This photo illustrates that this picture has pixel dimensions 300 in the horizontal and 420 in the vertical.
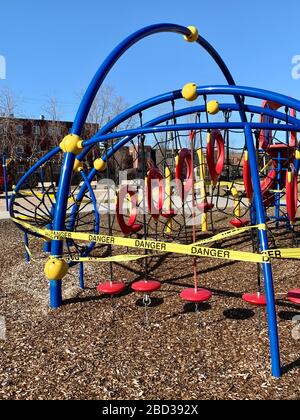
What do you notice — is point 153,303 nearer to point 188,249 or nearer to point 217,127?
point 188,249

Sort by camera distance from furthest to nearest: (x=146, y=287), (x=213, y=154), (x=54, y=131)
Answer: (x=54, y=131)
(x=213, y=154)
(x=146, y=287)

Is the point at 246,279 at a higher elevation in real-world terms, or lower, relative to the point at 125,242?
lower

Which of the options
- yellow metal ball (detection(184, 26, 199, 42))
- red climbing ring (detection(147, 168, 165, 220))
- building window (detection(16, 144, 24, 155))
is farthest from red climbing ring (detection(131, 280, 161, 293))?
building window (detection(16, 144, 24, 155))

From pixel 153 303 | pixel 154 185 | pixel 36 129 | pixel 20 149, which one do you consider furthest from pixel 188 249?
pixel 36 129

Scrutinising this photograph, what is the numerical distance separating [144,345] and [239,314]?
138 centimetres

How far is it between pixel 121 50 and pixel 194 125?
244 centimetres

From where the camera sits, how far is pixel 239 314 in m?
4.74

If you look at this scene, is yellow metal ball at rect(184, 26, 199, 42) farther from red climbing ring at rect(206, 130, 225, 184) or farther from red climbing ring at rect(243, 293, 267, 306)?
red climbing ring at rect(243, 293, 267, 306)

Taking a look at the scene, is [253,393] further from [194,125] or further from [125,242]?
[194,125]

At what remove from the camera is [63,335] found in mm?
4383

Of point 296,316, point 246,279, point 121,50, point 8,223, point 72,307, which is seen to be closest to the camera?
point 296,316
